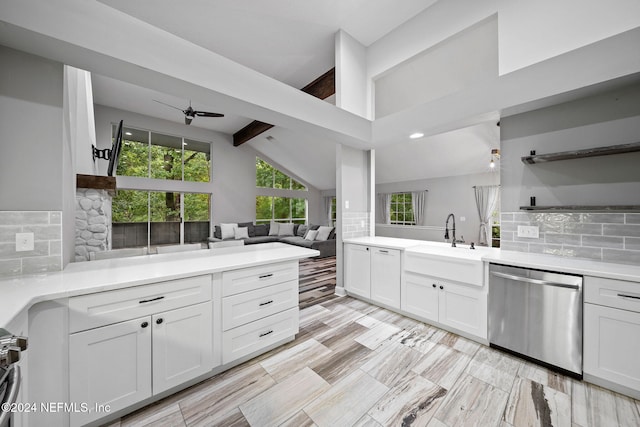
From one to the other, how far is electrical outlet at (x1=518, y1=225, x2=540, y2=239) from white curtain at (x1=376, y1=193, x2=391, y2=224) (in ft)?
20.6

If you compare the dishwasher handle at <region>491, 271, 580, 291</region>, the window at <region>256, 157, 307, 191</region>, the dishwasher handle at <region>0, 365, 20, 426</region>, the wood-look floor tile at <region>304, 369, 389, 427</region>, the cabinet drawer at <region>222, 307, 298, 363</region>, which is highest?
the window at <region>256, 157, 307, 191</region>

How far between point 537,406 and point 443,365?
56cm

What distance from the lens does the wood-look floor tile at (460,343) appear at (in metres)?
2.13

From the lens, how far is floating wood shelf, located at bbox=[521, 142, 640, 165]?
1.76m

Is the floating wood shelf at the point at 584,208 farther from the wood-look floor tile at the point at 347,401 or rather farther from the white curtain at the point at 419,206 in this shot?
the white curtain at the point at 419,206

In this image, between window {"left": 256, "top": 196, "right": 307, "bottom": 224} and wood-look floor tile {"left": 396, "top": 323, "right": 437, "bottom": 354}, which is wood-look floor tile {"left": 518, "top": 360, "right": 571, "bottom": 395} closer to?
wood-look floor tile {"left": 396, "top": 323, "right": 437, "bottom": 354}

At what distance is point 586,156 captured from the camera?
1969 mm

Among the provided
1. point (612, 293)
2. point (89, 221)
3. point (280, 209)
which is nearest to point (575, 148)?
point (612, 293)

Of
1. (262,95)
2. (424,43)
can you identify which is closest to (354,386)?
(262,95)

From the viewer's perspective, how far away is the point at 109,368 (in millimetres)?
1338

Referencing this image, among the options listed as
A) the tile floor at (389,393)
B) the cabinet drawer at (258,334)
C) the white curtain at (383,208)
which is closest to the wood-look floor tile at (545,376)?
the tile floor at (389,393)

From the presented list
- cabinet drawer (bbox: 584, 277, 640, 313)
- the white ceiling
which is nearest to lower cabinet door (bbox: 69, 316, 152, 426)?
the white ceiling

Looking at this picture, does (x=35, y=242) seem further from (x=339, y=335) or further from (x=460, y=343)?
(x=460, y=343)

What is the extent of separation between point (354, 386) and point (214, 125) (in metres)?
7.49
